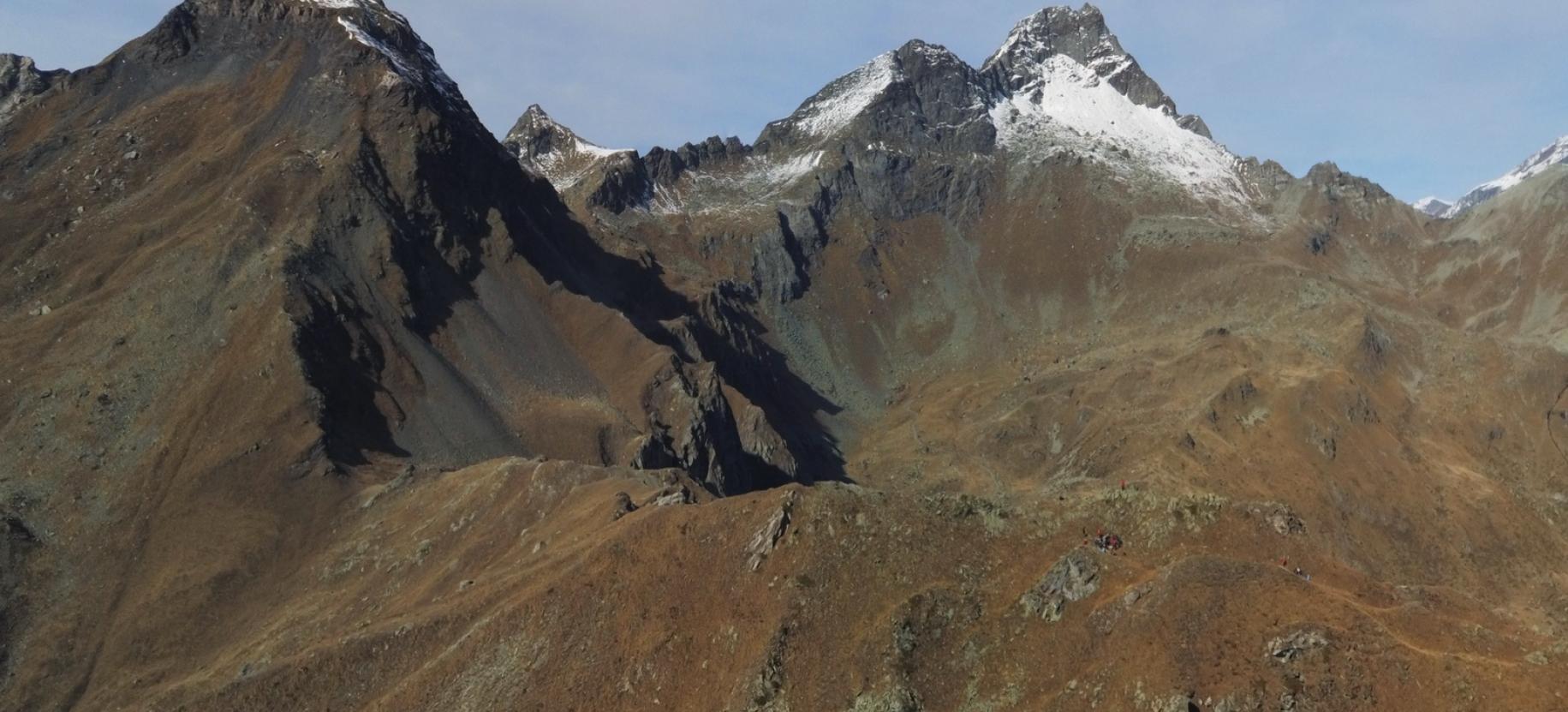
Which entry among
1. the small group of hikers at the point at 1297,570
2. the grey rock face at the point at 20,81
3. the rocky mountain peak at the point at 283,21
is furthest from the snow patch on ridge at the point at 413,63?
the small group of hikers at the point at 1297,570

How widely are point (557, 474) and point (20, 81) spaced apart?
135772 mm

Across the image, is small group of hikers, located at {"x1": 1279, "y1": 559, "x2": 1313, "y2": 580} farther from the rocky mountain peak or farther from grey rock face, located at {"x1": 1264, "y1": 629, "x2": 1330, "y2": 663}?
the rocky mountain peak

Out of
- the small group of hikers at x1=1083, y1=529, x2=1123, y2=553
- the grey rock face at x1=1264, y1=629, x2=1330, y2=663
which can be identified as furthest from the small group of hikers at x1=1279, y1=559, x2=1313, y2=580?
the grey rock face at x1=1264, y1=629, x2=1330, y2=663

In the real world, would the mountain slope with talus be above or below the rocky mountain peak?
below

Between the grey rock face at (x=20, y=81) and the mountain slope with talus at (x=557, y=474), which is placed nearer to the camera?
the mountain slope with talus at (x=557, y=474)

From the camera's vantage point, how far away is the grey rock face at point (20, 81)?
163 metres

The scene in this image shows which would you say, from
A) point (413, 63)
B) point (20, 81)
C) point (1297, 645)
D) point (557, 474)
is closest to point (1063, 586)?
point (1297, 645)

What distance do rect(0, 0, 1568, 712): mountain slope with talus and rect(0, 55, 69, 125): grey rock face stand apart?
6.29 ft

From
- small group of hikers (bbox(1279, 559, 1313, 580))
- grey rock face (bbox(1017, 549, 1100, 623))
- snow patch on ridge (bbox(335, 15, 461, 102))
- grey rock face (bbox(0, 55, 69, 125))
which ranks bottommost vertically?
small group of hikers (bbox(1279, 559, 1313, 580))

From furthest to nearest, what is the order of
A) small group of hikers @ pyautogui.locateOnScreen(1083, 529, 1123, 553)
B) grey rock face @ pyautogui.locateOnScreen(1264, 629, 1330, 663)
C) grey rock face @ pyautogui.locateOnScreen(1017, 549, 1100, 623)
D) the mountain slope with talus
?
small group of hikers @ pyautogui.locateOnScreen(1083, 529, 1123, 553) → the mountain slope with talus → grey rock face @ pyautogui.locateOnScreen(1017, 549, 1100, 623) → grey rock face @ pyautogui.locateOnScreen(1264, 629, 1330, 663)

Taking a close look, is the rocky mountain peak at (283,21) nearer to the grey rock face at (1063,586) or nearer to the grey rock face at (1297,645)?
the grey rock face at (1063,586)

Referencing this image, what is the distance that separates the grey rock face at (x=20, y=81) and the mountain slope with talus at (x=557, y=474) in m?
1.92

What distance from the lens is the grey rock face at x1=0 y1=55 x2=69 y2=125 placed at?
535 ft

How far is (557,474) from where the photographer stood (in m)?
91.7
